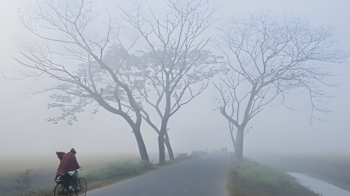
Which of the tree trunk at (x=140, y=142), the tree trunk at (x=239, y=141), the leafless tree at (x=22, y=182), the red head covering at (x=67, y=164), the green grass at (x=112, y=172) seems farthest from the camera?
the tree trunk at (x=239, y=141)

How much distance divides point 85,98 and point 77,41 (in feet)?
13.7

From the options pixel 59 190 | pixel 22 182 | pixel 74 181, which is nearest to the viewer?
A: pixel 59 190

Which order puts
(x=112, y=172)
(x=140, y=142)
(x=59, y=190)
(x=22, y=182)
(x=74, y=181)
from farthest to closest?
(x=140, y=142)
(x=112, y=172)
(x=22, y=182)
(x=74, y=181)
(x=59, y=190)

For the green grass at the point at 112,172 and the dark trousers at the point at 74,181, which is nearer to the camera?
the dark trousers at the point at 74,181

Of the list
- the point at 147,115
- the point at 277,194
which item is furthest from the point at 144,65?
the point at 277,194

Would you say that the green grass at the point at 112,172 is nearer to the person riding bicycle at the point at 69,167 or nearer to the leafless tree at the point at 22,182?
the leafless tree at the point at 22,182

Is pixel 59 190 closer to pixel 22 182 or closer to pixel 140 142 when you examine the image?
pixel 22 182

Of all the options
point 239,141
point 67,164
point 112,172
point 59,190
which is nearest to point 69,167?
point 67,164

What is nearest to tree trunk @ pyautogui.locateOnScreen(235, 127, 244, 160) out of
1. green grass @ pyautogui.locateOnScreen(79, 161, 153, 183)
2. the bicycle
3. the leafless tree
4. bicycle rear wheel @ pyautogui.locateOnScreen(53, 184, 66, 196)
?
green grass @ pyautogui.locateOnScreen(79, 161, 153, 183)

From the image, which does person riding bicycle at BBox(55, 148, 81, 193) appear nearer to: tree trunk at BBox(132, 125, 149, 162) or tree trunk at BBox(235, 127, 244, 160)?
tree trunk at BBox(132, 125, 149, 162)

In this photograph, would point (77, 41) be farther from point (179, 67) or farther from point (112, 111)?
point (179, 67)

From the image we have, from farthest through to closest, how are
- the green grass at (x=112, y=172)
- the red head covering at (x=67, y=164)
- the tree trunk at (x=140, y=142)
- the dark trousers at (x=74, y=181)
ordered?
the tree trunk at (x=140, y=142)
the green grass at (x=112, y=172)
the dark trousers at (x=74, y=181)
the red head covering at (x=67, y=164)

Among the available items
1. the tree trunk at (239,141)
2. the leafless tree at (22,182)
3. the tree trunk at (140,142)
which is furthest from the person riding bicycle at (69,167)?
the tree trunk at (239,141)

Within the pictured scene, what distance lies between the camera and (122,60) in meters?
23.5
